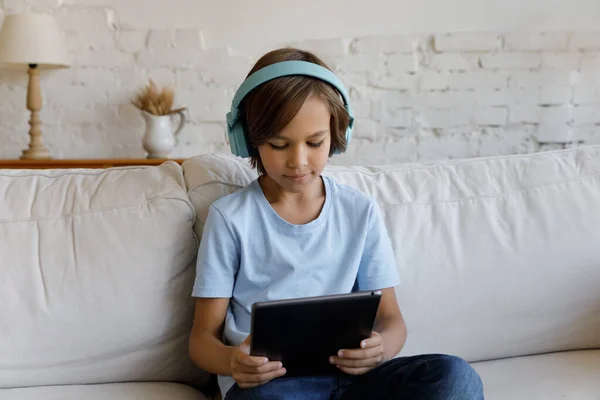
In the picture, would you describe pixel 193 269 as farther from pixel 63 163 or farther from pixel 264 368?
pixel 63 163

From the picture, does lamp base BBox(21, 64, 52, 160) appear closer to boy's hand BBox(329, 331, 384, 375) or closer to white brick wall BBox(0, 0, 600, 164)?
white brick wall BBox(0, 0, 600, 164)

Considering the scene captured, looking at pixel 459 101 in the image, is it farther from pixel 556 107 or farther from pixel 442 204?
pixel 442 204

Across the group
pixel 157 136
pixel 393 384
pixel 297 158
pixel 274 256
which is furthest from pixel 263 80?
pixel 157 136

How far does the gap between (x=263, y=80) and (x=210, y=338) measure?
474mm

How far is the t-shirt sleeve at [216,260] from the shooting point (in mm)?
1336

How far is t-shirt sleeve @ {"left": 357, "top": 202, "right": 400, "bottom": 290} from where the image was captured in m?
1.41

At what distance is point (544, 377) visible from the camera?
145 cm

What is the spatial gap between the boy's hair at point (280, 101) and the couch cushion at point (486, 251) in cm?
23

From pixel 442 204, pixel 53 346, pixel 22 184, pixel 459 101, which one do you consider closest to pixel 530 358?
pixel 442 204

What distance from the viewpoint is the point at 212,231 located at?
53.6 inches

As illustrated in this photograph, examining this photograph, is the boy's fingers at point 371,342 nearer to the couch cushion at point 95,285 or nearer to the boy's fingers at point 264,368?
the boy's fingers at point 264,368

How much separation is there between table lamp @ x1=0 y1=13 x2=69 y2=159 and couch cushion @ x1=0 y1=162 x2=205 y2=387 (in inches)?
63.7

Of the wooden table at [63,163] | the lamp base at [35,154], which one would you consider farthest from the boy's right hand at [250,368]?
the lamp base at [35,154]

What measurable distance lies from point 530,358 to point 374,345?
0.51m
